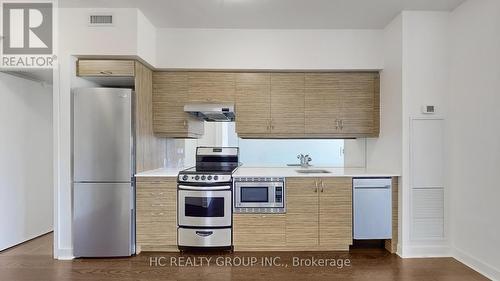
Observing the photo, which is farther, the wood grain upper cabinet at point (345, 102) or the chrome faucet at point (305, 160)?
the chrome faucet at point (305, 160)

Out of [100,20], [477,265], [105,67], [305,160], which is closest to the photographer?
[477,265]

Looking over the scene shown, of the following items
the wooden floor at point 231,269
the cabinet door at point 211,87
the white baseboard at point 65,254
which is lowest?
the wooden floor at point 231,269

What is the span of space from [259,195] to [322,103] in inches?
57.3

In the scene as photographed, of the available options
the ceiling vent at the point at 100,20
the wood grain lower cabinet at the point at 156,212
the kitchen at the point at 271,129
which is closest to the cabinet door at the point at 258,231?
the kitchen at the point at 271,129

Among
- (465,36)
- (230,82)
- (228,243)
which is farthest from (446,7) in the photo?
(228,243)

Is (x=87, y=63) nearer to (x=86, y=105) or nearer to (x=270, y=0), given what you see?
(x=86, y=105)

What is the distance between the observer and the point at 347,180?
3389mm

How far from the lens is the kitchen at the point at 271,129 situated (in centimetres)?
314

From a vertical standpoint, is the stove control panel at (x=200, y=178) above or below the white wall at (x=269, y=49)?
below

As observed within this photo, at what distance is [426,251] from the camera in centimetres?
323

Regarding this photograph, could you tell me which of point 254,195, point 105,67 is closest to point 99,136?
point 105,67

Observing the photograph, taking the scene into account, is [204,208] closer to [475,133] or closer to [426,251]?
[426,251]

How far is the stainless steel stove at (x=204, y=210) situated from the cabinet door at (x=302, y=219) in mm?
679

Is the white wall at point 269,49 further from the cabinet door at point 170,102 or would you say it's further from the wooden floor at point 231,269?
the wooden floor at point 231,269
